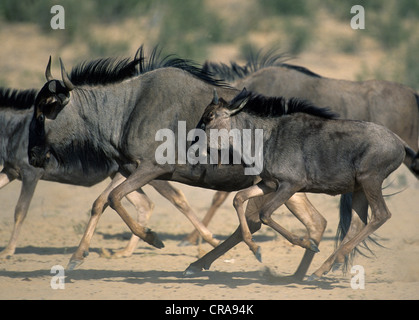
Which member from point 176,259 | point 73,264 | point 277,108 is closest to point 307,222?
point 277,108

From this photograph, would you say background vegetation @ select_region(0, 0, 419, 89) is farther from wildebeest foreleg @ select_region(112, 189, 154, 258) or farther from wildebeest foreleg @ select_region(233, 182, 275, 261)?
wildebeest foreleg @ select_region(233, 182, 275, 261)

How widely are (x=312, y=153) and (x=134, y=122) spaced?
1.46 m

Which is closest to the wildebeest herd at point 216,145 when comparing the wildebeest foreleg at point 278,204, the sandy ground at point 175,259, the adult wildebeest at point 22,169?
the wildebeest foreleg at point 278,204

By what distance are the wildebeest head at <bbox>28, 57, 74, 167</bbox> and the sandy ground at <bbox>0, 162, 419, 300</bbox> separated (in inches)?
41.9

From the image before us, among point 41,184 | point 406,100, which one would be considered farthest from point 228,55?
point 406,100

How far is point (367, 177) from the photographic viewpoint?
5777mm

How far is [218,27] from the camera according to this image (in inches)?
658

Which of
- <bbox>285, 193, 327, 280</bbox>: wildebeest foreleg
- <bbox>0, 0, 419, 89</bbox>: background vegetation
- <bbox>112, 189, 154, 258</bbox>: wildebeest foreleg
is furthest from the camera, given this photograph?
<bbox>0, 0, 419, 89</bbox>: background vegetation

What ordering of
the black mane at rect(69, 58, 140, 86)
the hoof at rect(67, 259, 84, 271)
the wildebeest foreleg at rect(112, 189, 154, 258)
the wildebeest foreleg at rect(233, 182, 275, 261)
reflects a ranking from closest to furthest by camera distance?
the wildebeest foreleg at rect(233, 182, 275, 261) → the black mane at rect(69, 58, 140, 86) → the hoof at rect(67, 259, 84, 271) → the wildebeest foreleg at rect(112, 189, 154, 258)

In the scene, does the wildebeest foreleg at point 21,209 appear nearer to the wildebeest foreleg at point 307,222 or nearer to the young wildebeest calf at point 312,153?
the young wildebeest calf at point 312,153

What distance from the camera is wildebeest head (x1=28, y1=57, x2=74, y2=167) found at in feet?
20.4

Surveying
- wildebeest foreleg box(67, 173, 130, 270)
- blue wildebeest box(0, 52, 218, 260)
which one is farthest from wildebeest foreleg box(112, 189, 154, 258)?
wildebeest foreleg box(67, 173, 130, 270)

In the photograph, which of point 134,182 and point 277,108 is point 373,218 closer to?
point 277,108

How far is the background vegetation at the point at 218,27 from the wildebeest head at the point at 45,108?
876 cm
